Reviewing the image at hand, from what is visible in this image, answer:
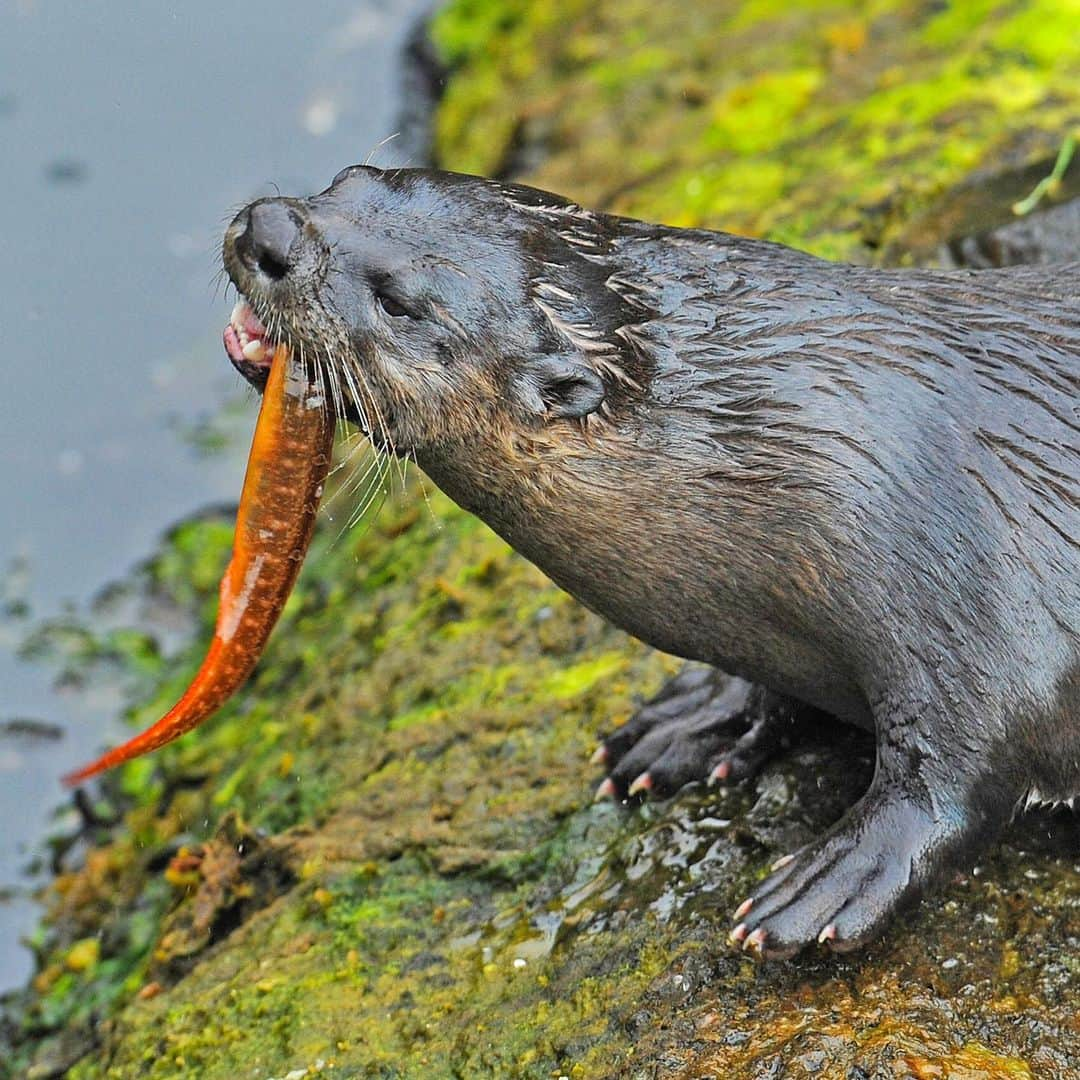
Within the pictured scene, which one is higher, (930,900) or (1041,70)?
(1041,70)

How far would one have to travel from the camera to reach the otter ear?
362 centimetres

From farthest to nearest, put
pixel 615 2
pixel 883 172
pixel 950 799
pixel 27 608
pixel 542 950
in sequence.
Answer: pixel 615 2 → pixel 27 608 → pixel 883 172 → pixel 542 950 → pixel 950 799

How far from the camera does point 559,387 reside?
3.64m

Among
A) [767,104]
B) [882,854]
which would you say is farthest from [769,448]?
[767,104]

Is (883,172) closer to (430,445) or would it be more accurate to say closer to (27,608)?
(430,445)

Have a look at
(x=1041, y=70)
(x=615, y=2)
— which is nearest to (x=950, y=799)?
(x=1041, y=70)

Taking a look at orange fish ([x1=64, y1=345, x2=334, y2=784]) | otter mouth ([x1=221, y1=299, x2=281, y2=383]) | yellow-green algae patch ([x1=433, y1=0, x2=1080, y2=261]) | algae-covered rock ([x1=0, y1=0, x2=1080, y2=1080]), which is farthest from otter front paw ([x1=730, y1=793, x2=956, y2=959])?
yellow-green algae patch ([x1=433, y1=0, x2=1080, y2=261])

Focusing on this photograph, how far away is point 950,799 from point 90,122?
24.5 ft

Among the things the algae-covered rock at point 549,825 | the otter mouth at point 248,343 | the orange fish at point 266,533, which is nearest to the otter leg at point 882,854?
the algae-covered rock at point 549,825

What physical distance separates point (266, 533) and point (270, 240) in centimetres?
70

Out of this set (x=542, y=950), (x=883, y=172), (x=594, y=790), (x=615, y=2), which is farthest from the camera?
(x=615, y=2)

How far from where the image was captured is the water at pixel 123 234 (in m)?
7.56

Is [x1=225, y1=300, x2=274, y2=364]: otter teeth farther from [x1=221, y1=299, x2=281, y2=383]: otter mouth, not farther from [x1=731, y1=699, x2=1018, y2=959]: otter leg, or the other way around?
[x1=731, y1=699, x2=1018, y2=959]: otter leg

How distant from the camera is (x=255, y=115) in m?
9.55
